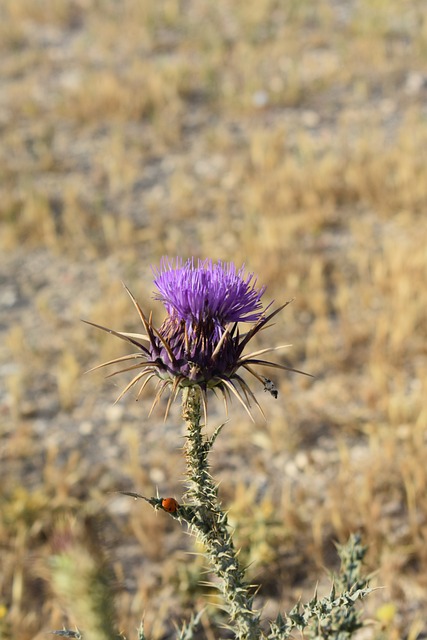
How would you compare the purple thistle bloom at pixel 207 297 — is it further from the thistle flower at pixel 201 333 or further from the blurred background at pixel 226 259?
the blurred background at pixel 226 259

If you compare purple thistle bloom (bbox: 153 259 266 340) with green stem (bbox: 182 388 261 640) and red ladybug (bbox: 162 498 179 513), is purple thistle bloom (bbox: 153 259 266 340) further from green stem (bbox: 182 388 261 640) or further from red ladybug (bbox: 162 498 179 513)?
red ladybug (bbox: 162 498 179 513)

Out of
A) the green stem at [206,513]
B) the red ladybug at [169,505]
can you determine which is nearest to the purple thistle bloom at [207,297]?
the green stem at [206,513]

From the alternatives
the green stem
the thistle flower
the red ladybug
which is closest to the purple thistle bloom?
the thistle flower

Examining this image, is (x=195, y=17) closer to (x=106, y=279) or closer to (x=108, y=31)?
(x=108, y=31)

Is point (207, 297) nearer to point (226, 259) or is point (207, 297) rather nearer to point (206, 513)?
point (206, 513)

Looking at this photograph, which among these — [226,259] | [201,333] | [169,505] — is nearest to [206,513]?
[169,505]

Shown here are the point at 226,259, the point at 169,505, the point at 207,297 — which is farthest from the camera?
the point at 226,259

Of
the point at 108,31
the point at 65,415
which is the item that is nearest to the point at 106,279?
the point at 65,415
